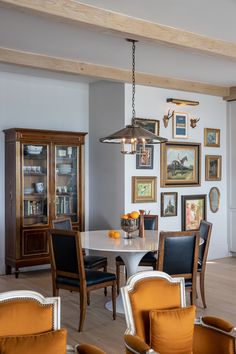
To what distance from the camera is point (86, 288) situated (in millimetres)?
4023

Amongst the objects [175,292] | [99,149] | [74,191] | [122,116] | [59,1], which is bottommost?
[175,292]

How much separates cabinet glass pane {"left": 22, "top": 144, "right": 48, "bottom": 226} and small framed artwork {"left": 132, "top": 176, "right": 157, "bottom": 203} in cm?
127

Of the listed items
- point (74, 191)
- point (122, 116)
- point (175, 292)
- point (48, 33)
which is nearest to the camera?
point (175, 292)

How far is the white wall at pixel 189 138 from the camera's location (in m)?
6.28

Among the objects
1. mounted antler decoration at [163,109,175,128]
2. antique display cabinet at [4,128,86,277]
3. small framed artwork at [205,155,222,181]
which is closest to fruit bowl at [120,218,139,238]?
antique display cabinet at [4,128,86,277]

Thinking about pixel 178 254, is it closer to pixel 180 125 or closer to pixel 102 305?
pixel 102 305

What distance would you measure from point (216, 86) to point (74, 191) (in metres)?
2.84

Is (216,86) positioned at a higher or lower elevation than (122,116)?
higher

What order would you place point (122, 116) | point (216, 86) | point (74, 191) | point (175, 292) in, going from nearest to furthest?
point (175, 292) → point (122, 116) → point (74, 191) → point (216, 86)

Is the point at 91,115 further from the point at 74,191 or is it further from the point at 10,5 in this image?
A: the point at 10,5

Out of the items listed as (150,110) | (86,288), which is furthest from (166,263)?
(150,110)

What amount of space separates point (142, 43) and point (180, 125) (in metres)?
2.31

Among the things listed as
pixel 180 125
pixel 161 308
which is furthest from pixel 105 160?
pixel 161 308

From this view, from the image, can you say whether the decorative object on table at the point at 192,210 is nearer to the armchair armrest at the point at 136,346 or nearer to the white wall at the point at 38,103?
the white wall at the point at 38,103
